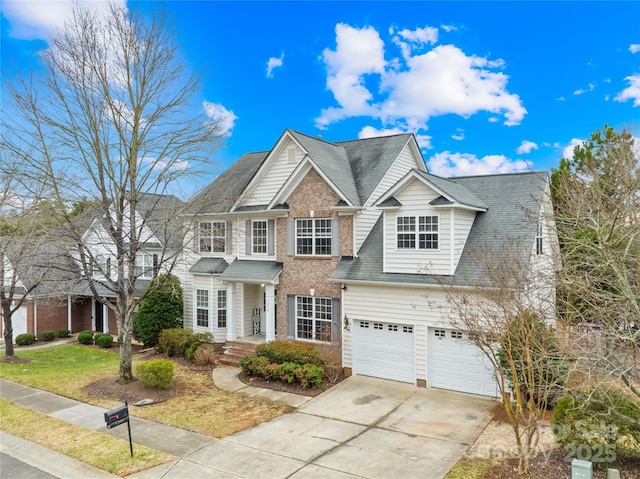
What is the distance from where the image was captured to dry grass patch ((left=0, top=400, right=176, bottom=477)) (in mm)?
9312

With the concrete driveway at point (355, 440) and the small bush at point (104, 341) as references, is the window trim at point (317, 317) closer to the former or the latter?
the concrete driveway at point (355, 440)

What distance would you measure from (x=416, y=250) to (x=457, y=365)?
4.09m

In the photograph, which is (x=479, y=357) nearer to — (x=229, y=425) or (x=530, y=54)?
(x=229, y=425)

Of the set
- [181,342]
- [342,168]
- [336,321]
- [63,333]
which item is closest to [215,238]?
[181,342]

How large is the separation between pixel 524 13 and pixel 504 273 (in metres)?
9.70

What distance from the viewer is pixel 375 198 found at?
58.4 ft

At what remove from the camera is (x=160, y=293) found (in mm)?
21234

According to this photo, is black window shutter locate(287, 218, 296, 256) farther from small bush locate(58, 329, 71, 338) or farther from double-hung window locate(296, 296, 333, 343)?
small bush locate(58, 329, 71, 338)

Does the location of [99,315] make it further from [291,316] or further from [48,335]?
[291,316]

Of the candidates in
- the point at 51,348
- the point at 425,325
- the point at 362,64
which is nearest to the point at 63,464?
the point at 425,325

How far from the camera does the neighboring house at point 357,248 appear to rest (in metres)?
14.4

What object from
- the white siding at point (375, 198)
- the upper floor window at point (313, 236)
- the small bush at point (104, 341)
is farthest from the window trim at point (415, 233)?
the small bush at point (104, 341)

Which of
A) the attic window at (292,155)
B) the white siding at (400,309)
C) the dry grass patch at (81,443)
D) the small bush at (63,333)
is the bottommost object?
the small bush at (63,333)

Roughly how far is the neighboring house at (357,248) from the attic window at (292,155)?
0.23 feet
